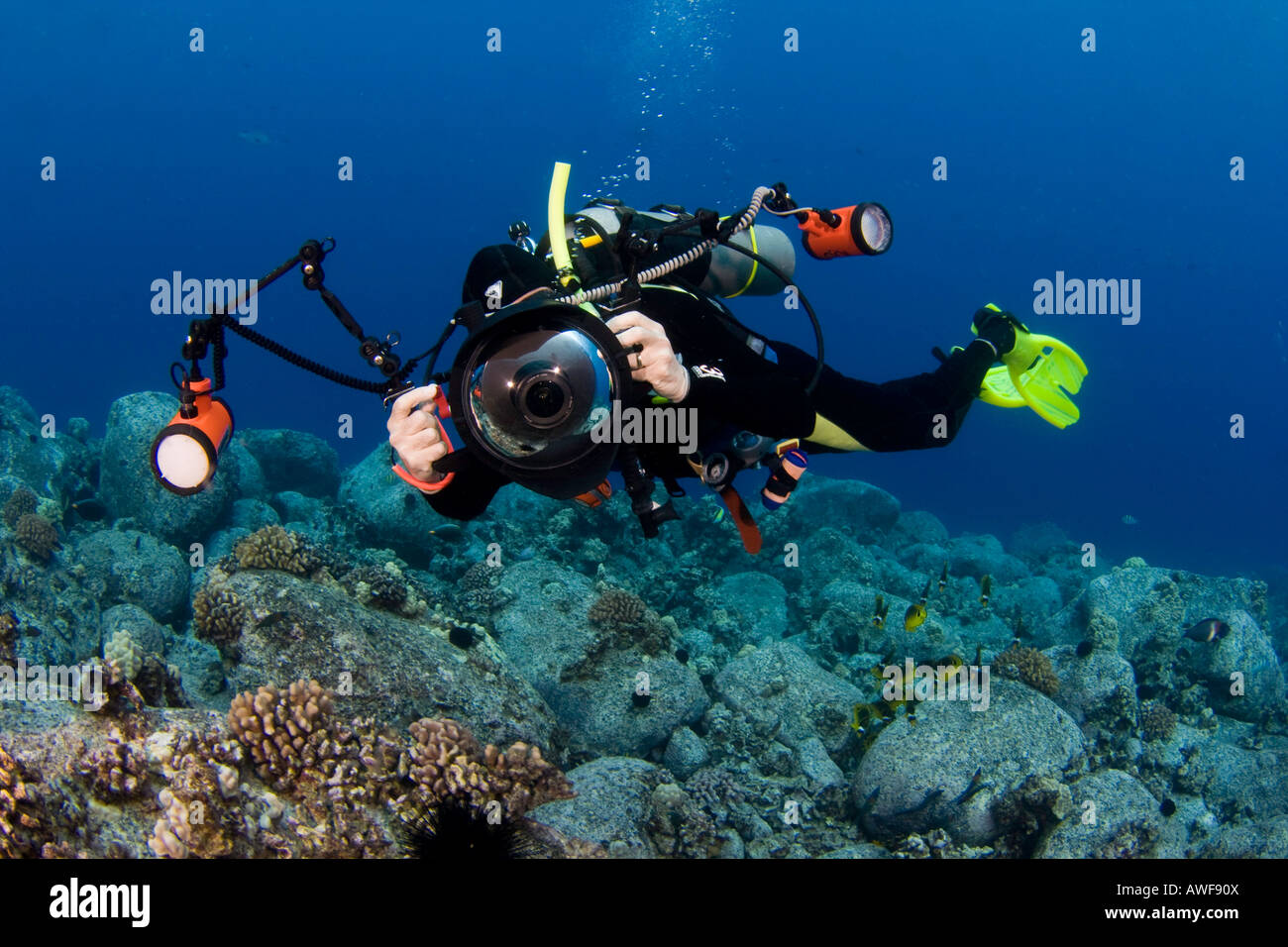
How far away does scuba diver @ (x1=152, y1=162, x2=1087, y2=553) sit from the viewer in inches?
100

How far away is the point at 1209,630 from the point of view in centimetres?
935

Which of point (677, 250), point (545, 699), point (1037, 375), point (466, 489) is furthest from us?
point (545, 699)

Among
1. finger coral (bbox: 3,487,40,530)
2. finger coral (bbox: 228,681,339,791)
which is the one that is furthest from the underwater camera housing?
finger coral (bbox: 3,487,40,530)

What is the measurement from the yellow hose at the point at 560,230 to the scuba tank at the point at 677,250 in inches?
9.2

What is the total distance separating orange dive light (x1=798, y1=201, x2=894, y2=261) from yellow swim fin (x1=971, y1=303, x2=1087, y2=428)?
2.26 m

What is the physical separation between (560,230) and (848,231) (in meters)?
2.48

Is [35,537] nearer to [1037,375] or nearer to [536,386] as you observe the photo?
[536,386]

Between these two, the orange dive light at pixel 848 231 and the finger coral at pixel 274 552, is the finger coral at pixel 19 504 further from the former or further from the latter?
the orange dive light at pixel 848 231

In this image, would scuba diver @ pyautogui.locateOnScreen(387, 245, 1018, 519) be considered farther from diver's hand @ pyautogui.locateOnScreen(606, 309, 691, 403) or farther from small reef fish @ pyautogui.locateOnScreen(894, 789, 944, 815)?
small reef fish @ pyautogui.locateOnScreen(894, 789, 944, 815)

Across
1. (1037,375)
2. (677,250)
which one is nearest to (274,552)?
(677,250)

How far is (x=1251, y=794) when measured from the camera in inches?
323

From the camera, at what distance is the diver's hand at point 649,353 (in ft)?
8.86

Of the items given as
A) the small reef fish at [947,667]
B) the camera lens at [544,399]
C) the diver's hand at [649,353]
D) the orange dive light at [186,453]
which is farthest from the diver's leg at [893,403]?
the orange dive light at [186,453]
